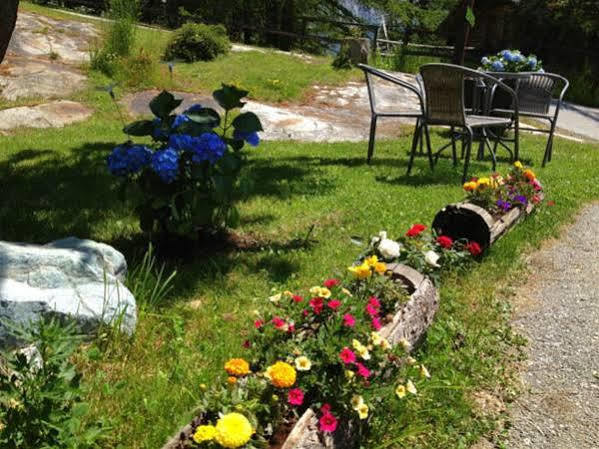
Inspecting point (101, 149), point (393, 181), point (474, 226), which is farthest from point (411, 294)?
point (101, 149)

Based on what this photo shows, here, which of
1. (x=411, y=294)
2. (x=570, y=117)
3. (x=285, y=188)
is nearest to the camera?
(x=411, y=294)

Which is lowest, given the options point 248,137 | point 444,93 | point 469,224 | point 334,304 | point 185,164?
point 469,224

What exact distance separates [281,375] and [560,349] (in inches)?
72.4

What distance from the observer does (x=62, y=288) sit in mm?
2430

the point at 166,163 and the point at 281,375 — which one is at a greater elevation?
the point at 166,163

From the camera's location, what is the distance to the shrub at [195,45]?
44.0 ft

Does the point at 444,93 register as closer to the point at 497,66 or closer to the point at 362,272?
the point at 497,66

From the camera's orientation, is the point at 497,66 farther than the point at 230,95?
Yes

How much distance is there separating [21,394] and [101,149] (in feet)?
17.4

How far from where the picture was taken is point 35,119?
Answer: 816 centimetres

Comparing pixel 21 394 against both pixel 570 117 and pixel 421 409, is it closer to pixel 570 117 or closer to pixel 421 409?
pixel 421 409

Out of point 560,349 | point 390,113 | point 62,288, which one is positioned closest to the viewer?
point 62,288

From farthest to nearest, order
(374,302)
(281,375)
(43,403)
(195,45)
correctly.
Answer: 1. (195,45)
2. (374,302)
3. (281,375)
4. (43,403)

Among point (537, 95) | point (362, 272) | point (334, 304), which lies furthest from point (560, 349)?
point (537, 95)
